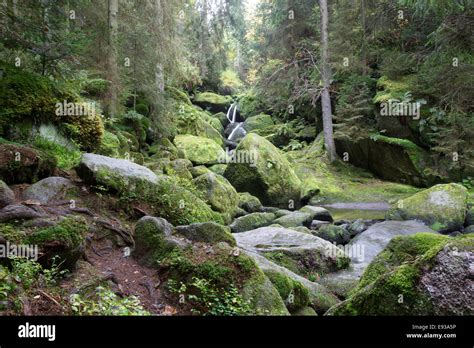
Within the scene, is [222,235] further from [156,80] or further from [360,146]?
[360,146]

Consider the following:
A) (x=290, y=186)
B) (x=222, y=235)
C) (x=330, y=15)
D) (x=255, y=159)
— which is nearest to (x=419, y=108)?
(x=290, y=186)

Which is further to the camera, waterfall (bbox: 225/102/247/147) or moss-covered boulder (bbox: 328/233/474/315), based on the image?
waterfall (bbox: 225/102/247/147)

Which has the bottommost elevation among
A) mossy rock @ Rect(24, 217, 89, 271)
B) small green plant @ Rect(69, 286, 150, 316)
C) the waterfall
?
small green plant @ Rect(69, 286, 150, 316)

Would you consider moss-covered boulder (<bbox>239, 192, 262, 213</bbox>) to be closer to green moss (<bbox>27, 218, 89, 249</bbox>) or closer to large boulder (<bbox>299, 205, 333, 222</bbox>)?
large boulder (<bbox>299, 205, 333, 222</bbox>)

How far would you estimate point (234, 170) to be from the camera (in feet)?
51.5

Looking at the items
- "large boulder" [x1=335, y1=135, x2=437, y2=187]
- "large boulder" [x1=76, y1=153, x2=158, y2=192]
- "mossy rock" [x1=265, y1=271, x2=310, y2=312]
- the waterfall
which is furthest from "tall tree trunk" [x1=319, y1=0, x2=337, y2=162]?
"mossy rock" [x1=265, y1=271, x2=310, y2=312]

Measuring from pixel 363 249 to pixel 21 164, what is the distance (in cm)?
773

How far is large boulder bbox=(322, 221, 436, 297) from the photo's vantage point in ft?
23.6

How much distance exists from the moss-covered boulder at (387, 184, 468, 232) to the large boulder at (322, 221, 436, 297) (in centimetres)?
45

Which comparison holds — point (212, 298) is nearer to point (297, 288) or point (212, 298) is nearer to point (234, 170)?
point (297, 288)

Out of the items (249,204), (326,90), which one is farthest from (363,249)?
(326,90)

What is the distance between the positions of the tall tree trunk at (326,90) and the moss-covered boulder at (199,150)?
6130 mm
